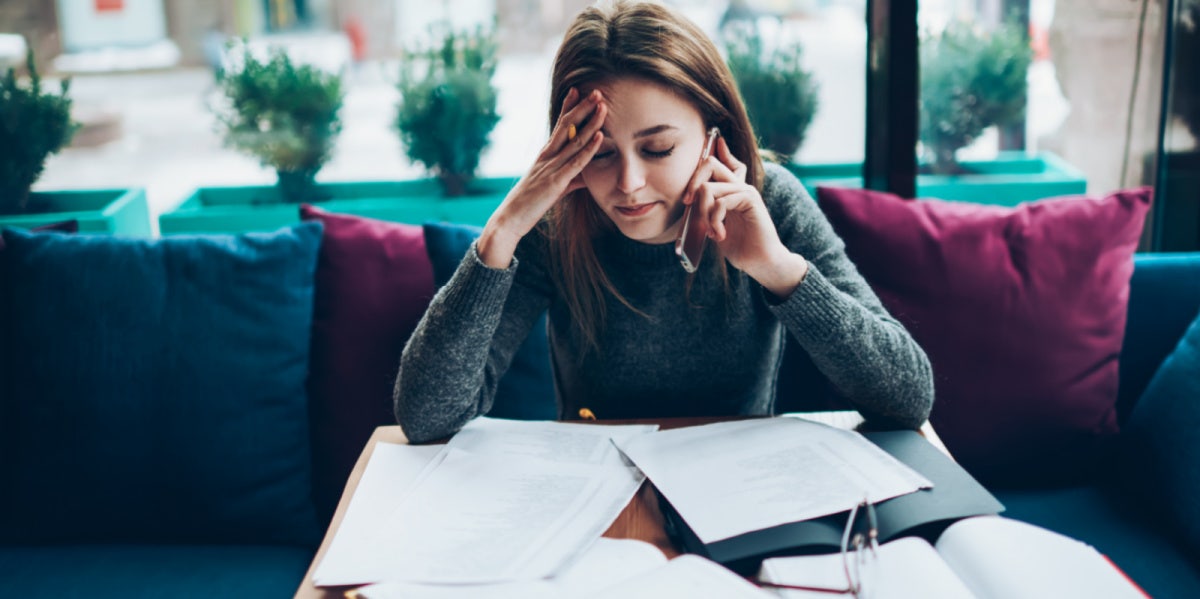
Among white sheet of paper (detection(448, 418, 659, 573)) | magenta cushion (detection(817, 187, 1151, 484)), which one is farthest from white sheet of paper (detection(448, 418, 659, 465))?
magenta cushion (detection(817, 187, 1151, 484))

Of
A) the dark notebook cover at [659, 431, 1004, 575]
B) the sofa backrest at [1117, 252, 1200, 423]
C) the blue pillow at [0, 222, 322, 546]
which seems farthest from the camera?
the sofa backrest at [1117, 252, 1200, 423]

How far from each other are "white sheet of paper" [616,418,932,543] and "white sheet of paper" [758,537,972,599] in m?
0.07

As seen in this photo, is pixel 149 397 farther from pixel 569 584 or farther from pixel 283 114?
pixel 569 584

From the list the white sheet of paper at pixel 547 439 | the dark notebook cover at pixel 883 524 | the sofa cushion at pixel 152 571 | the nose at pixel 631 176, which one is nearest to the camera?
the dark notebook cover at pixel 883 524

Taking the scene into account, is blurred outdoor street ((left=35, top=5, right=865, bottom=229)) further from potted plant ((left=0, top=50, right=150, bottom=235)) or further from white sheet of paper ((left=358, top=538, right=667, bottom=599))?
white sheet of paper ((left=358, top=538, right=667, bottom=599))

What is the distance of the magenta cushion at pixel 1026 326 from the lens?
1.55m

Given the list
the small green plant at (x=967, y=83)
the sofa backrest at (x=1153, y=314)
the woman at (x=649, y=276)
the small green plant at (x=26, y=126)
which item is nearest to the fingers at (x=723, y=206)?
the woman at (x=649, y=276)

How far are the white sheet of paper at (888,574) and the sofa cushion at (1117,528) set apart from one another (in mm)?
536

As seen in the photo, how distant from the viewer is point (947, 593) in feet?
2.53

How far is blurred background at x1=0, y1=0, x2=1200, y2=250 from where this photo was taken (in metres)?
2.08

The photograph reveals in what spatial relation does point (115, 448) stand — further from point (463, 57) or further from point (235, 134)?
point (463, 57)

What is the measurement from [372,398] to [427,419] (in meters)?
0.46

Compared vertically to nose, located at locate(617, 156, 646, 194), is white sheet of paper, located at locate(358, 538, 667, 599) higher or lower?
lower

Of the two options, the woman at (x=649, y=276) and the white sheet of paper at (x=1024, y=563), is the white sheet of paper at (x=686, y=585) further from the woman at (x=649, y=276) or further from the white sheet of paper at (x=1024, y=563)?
the woman at (x=649, y=276)
